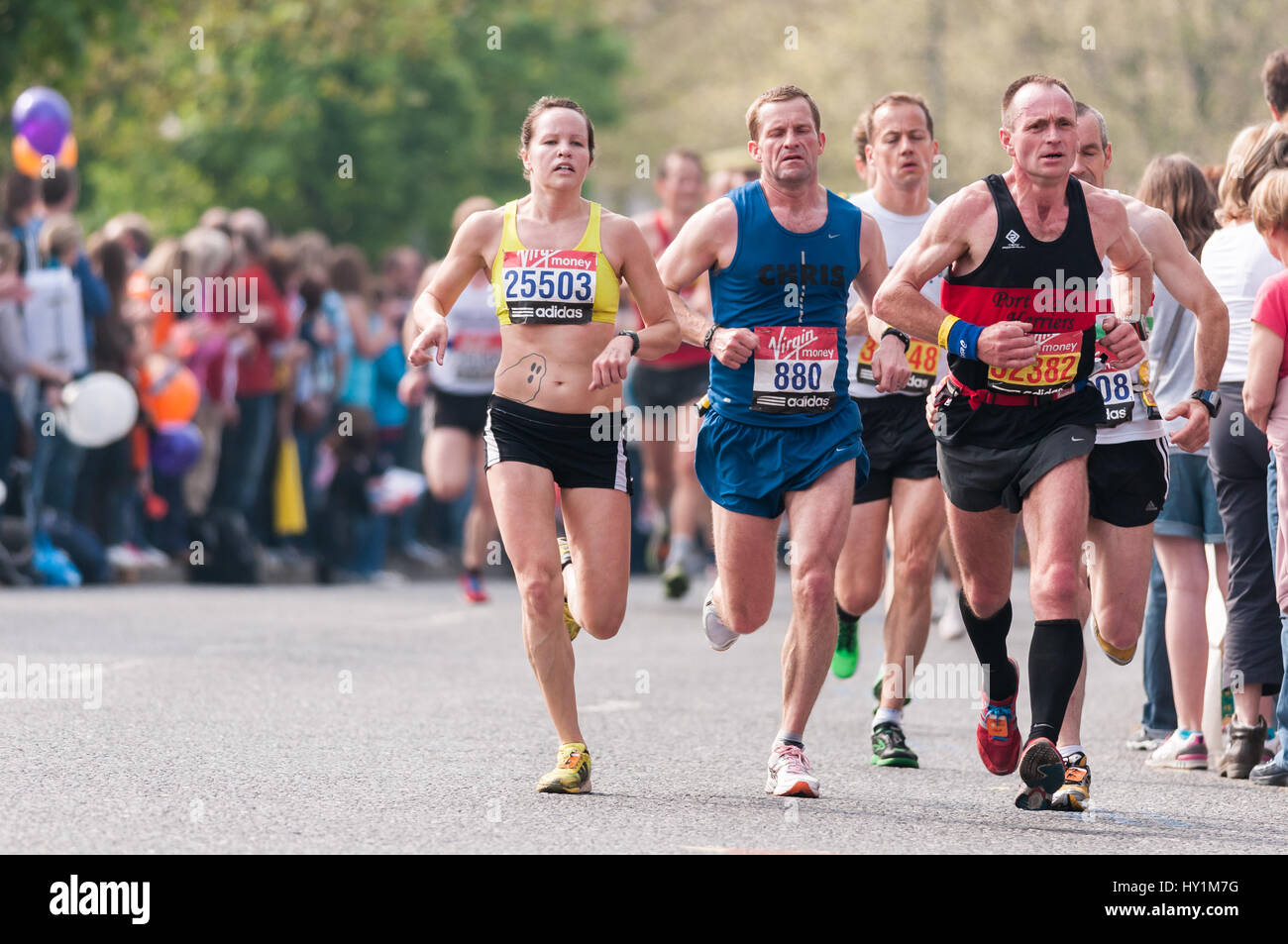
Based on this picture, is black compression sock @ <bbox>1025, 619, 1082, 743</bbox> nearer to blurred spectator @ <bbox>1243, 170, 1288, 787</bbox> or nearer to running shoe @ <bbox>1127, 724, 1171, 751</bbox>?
blurred spectator @ <bbox>1243, 170, 1288, 787</bbox>

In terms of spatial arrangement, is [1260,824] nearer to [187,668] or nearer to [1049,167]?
[1049,167]

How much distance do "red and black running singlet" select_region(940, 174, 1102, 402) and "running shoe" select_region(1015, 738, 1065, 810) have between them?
1106 millimetres

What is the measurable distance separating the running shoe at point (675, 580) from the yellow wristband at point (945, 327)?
25.1 feet

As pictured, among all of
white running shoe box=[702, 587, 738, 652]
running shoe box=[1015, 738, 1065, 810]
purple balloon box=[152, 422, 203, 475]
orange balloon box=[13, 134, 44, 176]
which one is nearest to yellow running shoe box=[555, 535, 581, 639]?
white running shoe box=[702, 587, 738, 652]

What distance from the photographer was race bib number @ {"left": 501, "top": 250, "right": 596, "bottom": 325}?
25.8 ft

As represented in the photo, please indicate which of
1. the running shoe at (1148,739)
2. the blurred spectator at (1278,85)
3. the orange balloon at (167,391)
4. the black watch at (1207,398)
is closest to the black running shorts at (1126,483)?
the black watch at (1207,398)

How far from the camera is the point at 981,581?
25.8 feet

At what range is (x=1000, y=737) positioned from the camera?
304 inches

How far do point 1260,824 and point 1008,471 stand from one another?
133cm

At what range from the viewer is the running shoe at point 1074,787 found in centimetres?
737

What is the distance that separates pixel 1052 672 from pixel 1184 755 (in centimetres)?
166

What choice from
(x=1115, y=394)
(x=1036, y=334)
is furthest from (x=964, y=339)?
(x=1115, y=394)

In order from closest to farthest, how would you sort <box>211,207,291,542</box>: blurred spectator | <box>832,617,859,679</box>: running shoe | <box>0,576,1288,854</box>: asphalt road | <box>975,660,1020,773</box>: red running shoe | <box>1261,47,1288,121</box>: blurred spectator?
1. <box>0,576,1288,854</box>: asphalt road
2. <box>975,660,1020,773</box>: red running shoe
3. <box>1261,47,1288,121</box>: blurred spectator
4. <box>832,617,859,679</box>: running shoe
5. <box>211,207,291,542</box>: blurred spectator
